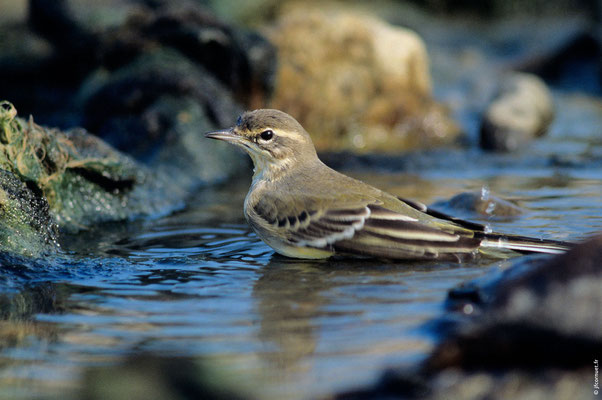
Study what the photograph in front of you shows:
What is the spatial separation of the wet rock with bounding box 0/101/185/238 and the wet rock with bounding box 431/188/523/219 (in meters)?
3.28

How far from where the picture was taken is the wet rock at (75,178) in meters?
7.45

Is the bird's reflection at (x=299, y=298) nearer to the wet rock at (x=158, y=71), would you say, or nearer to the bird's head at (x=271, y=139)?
the bird's head at (x=271, y=139)

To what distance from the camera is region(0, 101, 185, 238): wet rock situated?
24.4 feet

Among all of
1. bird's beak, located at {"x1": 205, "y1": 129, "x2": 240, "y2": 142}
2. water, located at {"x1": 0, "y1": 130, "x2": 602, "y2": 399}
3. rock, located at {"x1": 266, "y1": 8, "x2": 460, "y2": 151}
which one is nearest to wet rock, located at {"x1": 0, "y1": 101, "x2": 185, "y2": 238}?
water, located at {"x1": 0, "y1": 130, "x2": 602, "y2": 399}

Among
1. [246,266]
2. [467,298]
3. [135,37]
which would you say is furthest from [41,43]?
[467,298]

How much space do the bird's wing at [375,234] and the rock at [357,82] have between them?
7.78 meters

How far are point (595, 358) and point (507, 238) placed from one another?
2.32m

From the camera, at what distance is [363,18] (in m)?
15.4

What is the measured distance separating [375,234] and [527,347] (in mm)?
2378

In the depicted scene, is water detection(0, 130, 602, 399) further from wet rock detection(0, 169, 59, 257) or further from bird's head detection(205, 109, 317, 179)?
bird's head detection(205, 109, 317, 179)

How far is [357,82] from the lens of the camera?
14844 millimetres

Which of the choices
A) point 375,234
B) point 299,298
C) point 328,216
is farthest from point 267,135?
point 299,298

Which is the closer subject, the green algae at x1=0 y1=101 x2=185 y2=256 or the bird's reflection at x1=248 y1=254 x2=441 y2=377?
the bird's reflection at x1=248 y1=254 x2=441 y2=377

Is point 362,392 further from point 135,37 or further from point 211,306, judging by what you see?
point 135,37
